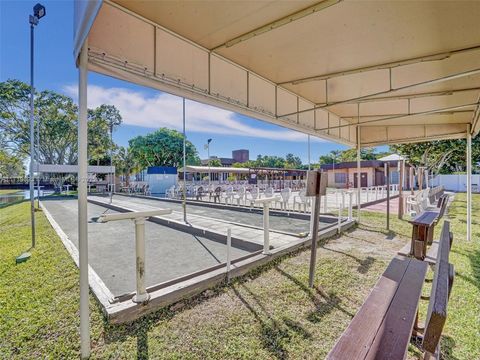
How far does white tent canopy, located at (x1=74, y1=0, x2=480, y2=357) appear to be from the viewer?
2.14 m

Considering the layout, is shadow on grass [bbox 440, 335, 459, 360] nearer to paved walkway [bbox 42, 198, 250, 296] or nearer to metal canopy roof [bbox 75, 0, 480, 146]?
metal canopy roof [bbox 75, 0, 480, 146]

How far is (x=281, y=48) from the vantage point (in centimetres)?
297

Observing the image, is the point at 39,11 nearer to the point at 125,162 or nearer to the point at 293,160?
the point at 125,162

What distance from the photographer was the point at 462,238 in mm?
5602

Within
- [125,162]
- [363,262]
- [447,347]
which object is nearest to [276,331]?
[447,347]

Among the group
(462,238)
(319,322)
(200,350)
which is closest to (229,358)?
(200,350)

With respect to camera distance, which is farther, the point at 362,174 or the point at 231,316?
the point at 362,174

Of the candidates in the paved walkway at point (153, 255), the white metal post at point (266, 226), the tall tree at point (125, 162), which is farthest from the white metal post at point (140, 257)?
the tall tree at point (125, 162)

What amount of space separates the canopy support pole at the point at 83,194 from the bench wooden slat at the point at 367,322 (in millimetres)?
1886

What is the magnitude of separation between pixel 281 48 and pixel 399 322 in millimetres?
2926

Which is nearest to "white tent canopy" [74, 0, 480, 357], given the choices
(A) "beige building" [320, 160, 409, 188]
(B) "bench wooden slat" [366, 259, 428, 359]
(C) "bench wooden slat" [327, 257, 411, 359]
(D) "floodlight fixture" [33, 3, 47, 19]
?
(C) "bench wooden slat" [327, 257, 411, 359]

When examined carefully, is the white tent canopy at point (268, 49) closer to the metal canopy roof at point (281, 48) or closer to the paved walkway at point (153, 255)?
the metal canopy roof at point (281, 48)

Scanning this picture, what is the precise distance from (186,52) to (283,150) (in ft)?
254

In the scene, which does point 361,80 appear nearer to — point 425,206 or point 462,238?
point 462,238
